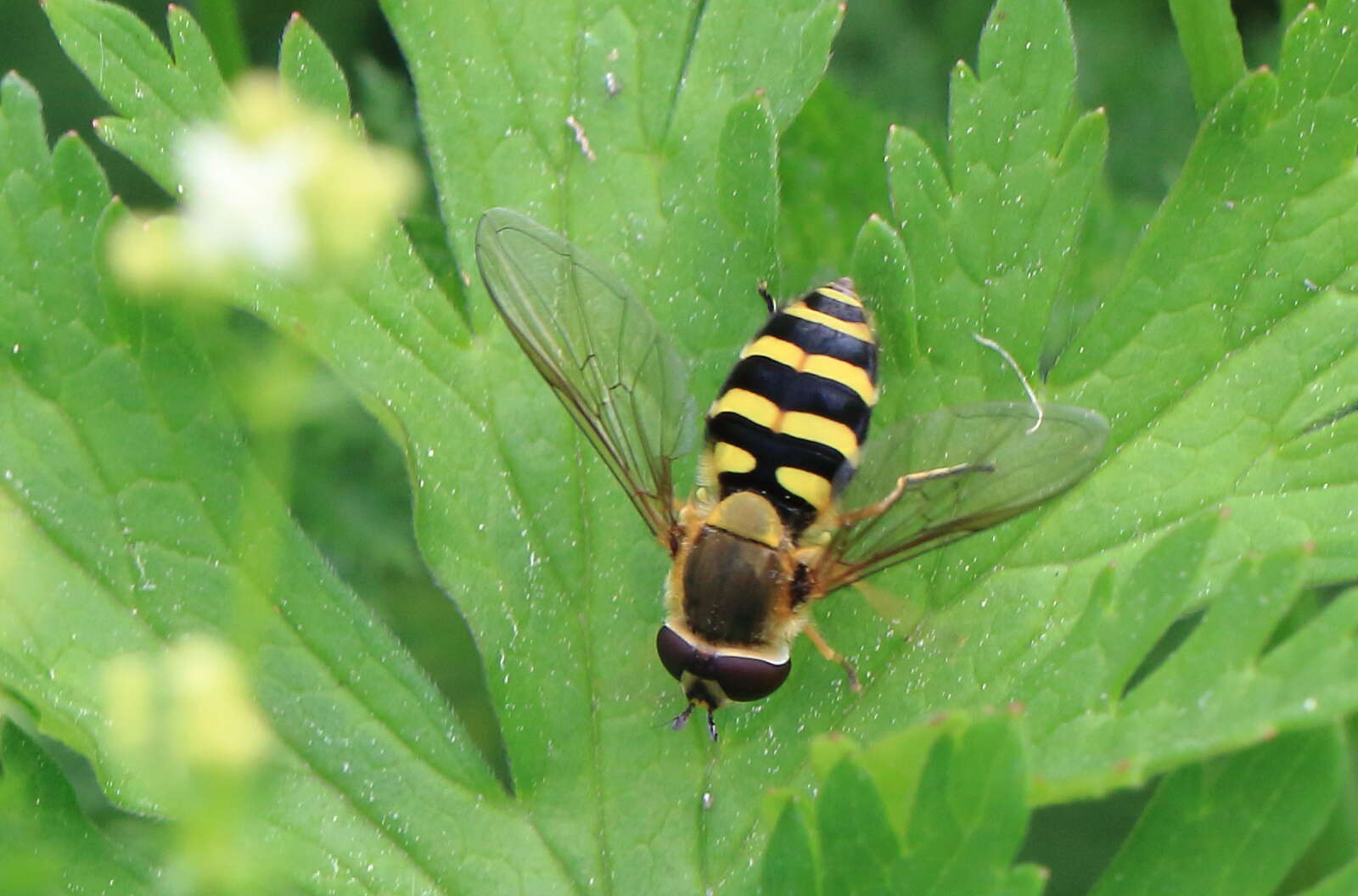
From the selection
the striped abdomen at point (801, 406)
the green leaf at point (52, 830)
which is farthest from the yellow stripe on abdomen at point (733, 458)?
the green leaf at point (52, 830)

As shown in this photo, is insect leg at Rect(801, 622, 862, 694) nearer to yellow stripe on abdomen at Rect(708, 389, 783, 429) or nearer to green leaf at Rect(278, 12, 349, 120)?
yellow stripe on abdomen at Rect(708, 389, 783, 429)

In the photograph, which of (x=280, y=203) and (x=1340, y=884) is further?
(x=1340, y=884)

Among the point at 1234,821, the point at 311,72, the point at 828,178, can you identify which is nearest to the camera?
the point at 1234,821

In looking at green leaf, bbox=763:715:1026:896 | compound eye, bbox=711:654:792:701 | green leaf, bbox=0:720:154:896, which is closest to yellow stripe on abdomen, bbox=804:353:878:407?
compound eye, bbox=711:654:792:701

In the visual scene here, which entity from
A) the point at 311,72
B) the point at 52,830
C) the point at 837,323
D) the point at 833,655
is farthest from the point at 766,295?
the point at 52,830

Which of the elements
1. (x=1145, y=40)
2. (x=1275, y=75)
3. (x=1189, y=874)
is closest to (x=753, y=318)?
(x=1275, y=75)

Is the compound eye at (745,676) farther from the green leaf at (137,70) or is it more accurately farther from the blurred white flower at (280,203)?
the green leaf at (137,70)

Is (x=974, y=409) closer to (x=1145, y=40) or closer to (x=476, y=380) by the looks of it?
(x=476, y=380)

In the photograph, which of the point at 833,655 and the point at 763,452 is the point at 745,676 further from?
the point at 763,452
